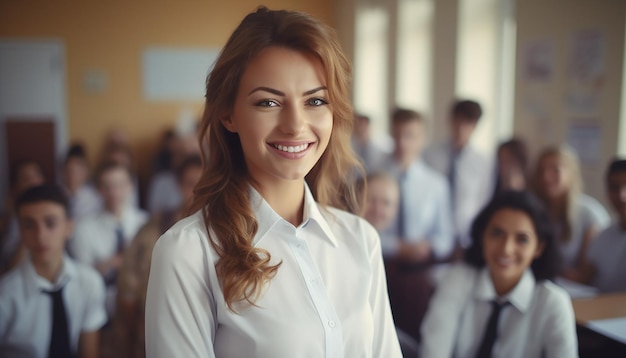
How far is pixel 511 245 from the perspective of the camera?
6.73ft

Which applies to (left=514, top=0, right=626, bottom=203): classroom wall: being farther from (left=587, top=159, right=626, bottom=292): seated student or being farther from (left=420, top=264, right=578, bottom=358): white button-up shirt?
(left=420, top=264, right=578, bottom=358): white button-up shirt

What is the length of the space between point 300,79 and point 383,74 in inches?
275

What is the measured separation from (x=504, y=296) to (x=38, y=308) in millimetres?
1836

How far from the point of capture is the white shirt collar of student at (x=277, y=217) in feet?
3.61

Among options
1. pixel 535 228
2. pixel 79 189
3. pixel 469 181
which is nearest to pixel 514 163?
pixel 469 181

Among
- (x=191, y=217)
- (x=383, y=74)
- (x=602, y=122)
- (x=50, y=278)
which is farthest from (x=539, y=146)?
(x=191, y=217)

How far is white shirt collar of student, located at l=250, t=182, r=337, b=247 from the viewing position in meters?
1.10

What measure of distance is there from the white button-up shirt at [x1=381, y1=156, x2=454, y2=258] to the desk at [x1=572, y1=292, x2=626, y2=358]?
54.1 inches

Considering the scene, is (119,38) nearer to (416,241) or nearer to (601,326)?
(416,241)

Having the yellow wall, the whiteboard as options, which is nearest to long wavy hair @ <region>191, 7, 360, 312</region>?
the yellow wall

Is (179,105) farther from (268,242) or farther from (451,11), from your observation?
(268,242)

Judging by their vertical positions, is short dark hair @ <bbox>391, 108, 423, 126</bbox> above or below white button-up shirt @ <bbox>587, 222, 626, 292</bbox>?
above

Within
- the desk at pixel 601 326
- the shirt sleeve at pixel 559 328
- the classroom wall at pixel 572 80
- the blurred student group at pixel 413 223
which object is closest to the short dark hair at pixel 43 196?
the blurred student group at pixel 413 223

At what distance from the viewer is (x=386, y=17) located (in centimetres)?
758
